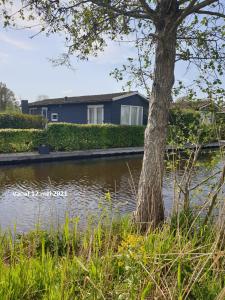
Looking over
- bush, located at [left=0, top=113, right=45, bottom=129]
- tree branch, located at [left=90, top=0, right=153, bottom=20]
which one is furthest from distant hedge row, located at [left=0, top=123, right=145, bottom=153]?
tree branch, located at [left=90, top=0, right=153, bottom=20]

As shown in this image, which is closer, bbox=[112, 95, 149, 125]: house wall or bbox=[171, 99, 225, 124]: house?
bbox=[171, 99, 225, 124]: house

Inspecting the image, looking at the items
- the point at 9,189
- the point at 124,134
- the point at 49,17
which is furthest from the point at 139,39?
the point at 124,134

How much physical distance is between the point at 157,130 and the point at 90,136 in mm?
13025

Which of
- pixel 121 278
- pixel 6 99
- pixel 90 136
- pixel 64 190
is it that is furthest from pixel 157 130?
pixel 6 99

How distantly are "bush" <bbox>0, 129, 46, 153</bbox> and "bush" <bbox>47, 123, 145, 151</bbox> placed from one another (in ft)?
1.95

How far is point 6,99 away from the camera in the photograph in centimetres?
4184

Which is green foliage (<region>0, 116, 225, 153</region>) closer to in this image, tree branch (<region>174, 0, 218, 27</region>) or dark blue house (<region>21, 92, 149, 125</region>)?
dark blue house (<region>21, 92, 149, 125</region>)

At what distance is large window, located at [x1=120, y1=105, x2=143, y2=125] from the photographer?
2444 centimetres

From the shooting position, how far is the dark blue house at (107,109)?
2381 cm

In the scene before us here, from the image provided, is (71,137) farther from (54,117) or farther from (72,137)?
(54,117)

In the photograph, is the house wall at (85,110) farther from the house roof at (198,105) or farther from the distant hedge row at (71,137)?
the house roof at (198,105)

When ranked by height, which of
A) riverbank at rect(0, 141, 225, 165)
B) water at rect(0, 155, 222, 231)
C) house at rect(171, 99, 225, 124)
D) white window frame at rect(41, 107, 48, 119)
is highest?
white window frame at rect(41, 107, 48, 119)

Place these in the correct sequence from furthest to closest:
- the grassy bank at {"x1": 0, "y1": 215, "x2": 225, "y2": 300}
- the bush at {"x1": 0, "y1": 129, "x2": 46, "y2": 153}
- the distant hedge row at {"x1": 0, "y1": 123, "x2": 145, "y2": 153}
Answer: the distant hedge row at {"x1": 0, "y1": 123, "x2": 145, "y2": 153} → the bush at {"x1": 0, "y1": 129, "x2": 46, "y2": 153} → the grassy bank at {"x1": 0, "y1": 215, "x2": 225, "y2": 300}

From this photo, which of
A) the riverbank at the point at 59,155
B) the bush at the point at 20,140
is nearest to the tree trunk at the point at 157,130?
the riverbank at the point at 59,155
